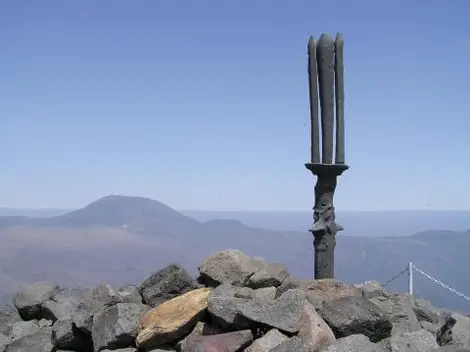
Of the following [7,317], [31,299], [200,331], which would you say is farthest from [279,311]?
[7,317]

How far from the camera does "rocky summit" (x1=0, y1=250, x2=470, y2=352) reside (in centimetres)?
562

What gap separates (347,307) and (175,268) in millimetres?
2589

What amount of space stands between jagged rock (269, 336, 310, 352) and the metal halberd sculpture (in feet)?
10.7

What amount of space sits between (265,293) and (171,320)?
4.38 ft

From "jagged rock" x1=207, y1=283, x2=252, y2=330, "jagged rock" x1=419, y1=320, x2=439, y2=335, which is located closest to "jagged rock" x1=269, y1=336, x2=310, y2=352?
"jagged rock" x1=207, y1=283, x2=252, y2=330

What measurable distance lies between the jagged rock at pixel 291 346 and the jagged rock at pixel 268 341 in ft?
0.45

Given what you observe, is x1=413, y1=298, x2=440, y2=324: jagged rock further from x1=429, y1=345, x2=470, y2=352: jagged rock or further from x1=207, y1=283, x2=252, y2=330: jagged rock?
x1=207, y1=283, x2=252, y2=330: jagged rock

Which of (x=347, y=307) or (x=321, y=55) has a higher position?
(x=321, y=55)

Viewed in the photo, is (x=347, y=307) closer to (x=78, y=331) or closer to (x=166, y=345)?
(x=166, y=345)

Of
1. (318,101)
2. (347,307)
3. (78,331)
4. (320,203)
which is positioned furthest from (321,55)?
(78,331)

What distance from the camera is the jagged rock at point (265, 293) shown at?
6684 mm

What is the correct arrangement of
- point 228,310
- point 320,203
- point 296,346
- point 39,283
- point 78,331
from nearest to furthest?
point 296,346 → point 228,310 → point 78,331 → point 320,203 → point 39,283

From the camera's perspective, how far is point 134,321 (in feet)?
21.1

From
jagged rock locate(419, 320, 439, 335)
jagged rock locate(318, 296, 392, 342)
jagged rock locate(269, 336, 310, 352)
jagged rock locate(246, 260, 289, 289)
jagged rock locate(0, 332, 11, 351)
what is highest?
jagged rock locate(246, 260, 289, 289)
